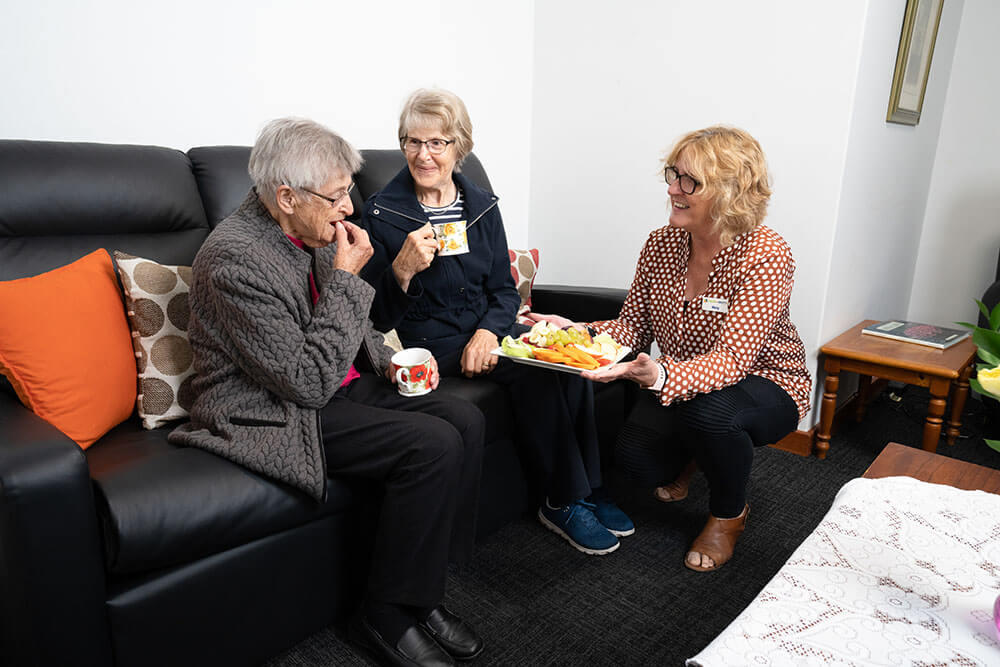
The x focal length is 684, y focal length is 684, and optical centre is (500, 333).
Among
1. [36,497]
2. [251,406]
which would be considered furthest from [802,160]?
[36,497]

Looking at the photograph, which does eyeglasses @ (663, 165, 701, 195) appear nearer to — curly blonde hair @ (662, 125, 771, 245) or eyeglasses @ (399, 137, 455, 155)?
curly blonde hair @ (662, 125, 771, 245)

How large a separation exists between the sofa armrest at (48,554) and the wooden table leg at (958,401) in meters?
2.43

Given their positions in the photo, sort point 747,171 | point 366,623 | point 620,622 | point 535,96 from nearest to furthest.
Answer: point 366,623 < point 620,622 < point 747,171 < point 535,96

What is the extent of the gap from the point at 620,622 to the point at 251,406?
0.94 meters

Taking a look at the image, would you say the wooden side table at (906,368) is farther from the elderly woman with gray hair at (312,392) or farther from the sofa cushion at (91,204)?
the sofa cushion at (91,204)

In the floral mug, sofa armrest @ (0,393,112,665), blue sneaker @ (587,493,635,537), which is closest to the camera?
sofa armrest @ (0,393,112,665)

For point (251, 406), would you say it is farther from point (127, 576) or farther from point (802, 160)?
point (802, 160)

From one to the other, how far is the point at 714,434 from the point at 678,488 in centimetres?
47

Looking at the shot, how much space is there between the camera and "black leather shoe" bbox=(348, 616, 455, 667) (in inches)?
53.9

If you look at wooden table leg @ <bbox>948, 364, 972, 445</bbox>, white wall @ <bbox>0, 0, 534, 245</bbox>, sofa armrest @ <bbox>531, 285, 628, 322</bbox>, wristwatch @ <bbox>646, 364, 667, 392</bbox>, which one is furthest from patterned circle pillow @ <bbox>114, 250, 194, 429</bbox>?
wooden table leg @ <bbox>948, 364, 972, 445</bbox>

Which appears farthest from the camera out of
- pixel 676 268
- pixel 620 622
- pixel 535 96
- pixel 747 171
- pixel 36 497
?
pixel 535 96

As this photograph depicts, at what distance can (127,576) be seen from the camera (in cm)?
118

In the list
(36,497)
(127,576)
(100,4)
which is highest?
(100,4)

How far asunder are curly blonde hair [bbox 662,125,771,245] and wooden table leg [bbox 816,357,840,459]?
0.92 meters
